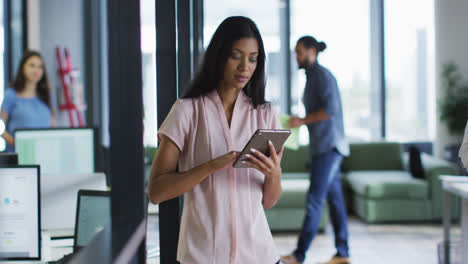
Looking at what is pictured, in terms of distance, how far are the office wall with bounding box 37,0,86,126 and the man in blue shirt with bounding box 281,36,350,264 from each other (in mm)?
4475

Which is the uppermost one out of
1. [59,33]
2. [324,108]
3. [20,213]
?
[59,33]

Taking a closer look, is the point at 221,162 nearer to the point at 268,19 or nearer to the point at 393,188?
the point at 393,188

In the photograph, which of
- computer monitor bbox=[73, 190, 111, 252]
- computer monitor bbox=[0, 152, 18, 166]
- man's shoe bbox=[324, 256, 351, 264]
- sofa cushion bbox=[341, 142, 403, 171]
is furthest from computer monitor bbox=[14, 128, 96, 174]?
sofa cushion bbox=[341, 142, 403, 171]

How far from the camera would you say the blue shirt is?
411 centimetres

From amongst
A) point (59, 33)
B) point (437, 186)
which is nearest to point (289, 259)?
point (437, 186)

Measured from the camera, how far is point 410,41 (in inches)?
300

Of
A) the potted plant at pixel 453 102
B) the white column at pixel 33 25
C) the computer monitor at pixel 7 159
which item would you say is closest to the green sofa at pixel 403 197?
the potted plant at pixel 453 102

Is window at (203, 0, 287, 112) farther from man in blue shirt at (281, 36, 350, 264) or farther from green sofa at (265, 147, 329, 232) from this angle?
man in blue shirt at (281, 36, 350, 264)

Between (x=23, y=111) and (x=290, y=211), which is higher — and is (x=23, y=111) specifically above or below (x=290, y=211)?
above

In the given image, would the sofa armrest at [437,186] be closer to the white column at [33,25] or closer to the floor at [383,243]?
the floor at [383,243]

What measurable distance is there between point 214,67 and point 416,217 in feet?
14.6

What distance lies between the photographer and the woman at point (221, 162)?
1.56 metres

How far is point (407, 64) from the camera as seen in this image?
25.1 ft

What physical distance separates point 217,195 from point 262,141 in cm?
20
